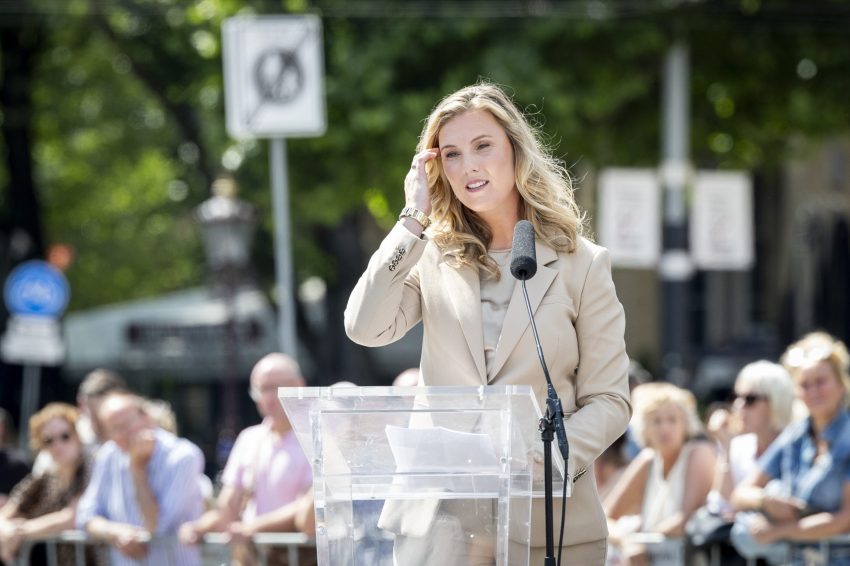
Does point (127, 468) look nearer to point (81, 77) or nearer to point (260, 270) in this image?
point (260, 270)

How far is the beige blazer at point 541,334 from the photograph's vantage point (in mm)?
3902

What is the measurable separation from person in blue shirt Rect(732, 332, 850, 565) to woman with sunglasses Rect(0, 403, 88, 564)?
13.3 feet

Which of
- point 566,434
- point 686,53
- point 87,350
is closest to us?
point 566,434

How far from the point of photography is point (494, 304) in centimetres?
405

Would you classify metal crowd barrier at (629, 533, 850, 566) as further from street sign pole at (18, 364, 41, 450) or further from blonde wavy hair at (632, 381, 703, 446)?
street sign pole at (18, 364, 41, 450)

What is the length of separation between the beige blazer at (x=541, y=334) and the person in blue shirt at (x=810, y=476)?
11.1ft

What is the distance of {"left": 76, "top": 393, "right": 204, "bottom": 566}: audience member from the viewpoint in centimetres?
840

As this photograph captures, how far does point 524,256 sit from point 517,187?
1.45ft

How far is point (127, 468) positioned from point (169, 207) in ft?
59.4

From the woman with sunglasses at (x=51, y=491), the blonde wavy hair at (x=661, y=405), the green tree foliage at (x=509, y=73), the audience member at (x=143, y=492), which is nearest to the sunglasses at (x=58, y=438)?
the woman with sunglasses at (x=51, y=491)

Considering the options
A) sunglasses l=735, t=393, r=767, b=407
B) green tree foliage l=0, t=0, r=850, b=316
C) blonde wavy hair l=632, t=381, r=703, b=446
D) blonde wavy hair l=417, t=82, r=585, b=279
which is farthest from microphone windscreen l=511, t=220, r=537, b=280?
green tree foliage l=0, t=0, r=850, b=316

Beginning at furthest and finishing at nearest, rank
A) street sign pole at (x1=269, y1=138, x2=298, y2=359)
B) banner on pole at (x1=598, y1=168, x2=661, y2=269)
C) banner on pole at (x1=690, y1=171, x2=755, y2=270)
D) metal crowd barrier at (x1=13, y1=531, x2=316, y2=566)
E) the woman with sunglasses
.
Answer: banner on pole at (x1=690, y1=171, x2=755, y2=270) → banner on pole at (x1=598, y1=168, x2=661, y2=269) → street sign pole at (x1=269, y1=138, x2=298, y2=359) → the woman with sunglasses → metal crowd barrier at (x1=13, y1=531, x2=316, y2=566)

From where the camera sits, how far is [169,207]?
86.1ft

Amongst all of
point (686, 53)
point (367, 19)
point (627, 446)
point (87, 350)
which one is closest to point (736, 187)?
point (686, 53)
